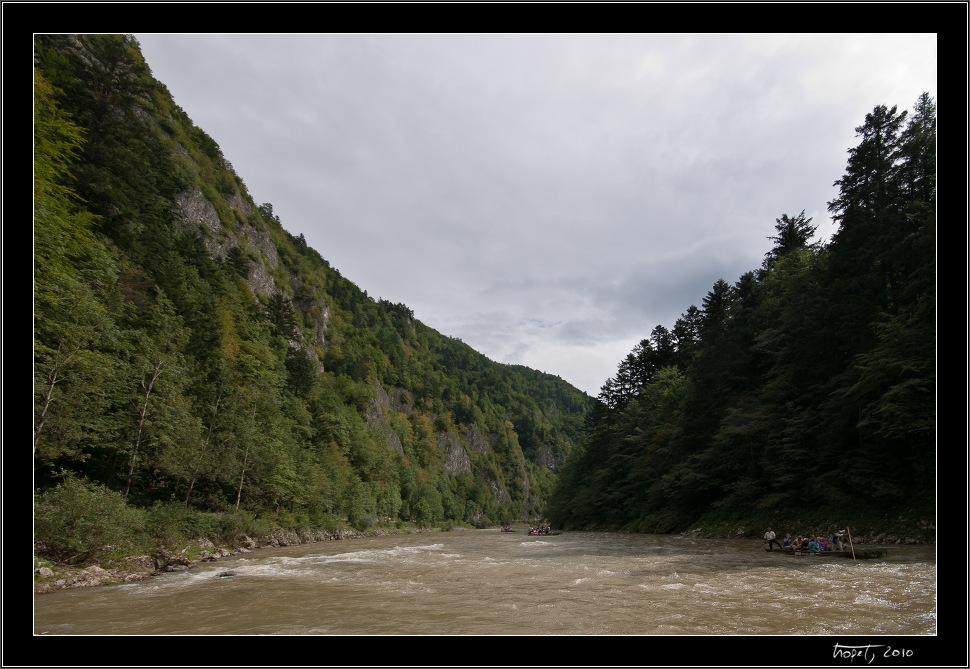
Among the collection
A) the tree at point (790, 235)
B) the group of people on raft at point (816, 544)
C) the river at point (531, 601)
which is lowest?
the group of people on raft at point (816, 544)

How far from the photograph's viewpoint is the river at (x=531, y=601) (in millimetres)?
7617

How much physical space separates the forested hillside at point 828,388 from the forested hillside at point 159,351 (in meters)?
29.2

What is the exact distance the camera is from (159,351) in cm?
2347

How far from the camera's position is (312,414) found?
49.2 metres

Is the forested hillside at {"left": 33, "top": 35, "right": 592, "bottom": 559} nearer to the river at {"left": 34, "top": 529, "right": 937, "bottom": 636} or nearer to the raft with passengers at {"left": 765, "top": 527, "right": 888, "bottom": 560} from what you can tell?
the river at {"left": 34, "top": 529, "right": 937, "bottom": 636}

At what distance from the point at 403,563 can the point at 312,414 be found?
34390 millimetres

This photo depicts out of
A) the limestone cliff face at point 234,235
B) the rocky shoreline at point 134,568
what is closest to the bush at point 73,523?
the rocky shoreline at point 134,568

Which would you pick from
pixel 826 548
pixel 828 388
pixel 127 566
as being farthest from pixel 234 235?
pixel 826 548

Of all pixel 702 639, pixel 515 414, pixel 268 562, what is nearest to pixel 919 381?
pixel 702 639

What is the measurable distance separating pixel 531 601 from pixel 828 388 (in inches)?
900

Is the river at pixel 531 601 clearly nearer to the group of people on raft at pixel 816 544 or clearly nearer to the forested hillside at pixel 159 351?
the group of people on raft at pixel 816 544

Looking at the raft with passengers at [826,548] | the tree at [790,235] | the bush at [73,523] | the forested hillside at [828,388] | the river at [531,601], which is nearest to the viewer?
the river at [531,601]

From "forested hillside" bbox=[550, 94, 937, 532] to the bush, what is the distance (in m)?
27.8

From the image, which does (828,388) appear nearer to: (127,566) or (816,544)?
(816,544)
